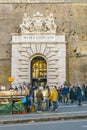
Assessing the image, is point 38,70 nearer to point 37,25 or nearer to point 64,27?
point 37,25

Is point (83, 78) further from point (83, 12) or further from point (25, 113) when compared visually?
point (25, 113)

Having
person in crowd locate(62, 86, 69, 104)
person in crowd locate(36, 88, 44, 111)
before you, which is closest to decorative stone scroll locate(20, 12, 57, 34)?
person in crowd locate(62, 86, 69, 104)

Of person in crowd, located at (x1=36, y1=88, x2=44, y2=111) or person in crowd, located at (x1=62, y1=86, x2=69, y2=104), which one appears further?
person in crowd, located at (x1=62, y1=86, x2=69, y2=104)

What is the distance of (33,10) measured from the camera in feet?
111

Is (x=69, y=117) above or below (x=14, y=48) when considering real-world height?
below

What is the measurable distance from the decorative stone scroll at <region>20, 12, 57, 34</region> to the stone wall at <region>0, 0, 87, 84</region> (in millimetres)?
922

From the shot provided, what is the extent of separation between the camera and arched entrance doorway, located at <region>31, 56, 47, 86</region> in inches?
1304

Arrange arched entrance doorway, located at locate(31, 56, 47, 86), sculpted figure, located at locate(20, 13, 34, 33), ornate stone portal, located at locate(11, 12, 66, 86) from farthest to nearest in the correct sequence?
arched entrance doorway, located at locate(31, 56, 47, 86)
sculpted figure, located at locate(20, 13, 34, 33)
ornate stone portal, located at locate(11, 12, 66, 86)

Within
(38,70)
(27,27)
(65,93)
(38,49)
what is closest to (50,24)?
(27,27)

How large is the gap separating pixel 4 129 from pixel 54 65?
18.5 m

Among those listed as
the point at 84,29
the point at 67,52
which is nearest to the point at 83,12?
the point at 84,29

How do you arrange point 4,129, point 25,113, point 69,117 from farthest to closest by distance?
point 25,113, point 69,117, point 4,129

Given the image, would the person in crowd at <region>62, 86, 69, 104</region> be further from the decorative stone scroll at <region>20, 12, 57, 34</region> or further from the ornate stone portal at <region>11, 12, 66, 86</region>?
the decorative stone scroll at <region>20, 12, 57, 34</region>

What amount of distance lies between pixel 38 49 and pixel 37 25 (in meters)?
1.86
